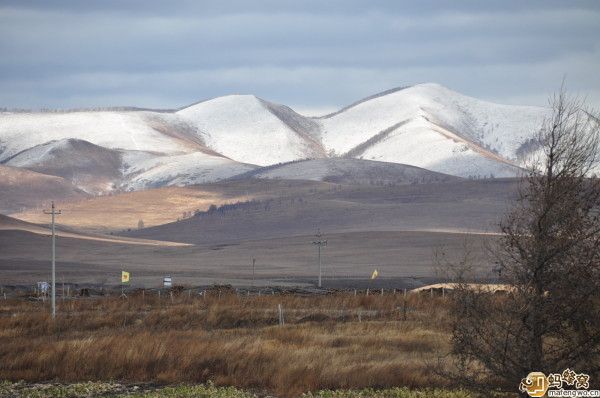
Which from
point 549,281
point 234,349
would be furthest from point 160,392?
point 549,281

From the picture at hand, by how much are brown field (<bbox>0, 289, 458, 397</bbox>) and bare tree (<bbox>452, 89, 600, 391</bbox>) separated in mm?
2082

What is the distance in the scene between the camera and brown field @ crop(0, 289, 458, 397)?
25938mm

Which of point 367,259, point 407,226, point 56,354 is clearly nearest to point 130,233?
point 407,226

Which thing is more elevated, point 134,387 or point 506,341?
point 506,341

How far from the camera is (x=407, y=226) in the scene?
159 metres

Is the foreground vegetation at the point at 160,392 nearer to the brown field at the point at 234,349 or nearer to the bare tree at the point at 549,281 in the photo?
the brown field at the point at 234,349

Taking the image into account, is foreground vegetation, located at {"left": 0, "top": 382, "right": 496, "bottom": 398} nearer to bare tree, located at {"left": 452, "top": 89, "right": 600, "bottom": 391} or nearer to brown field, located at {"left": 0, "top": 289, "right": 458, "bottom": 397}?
brown field, located at {"left": 0, "top": 289, "right": 458, "bottom": 397}

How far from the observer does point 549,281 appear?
18.6m

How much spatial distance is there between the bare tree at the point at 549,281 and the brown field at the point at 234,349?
6.83 feet

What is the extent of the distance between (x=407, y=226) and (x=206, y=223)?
41.2 meters

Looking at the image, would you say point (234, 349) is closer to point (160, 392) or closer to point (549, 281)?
point (160, 392)

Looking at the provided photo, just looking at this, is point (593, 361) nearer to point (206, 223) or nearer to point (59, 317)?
point (59, 317)

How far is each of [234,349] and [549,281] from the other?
39.4 ft

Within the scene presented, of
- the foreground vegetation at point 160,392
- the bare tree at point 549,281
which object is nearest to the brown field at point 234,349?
the foreground vegetation at point 160,392
